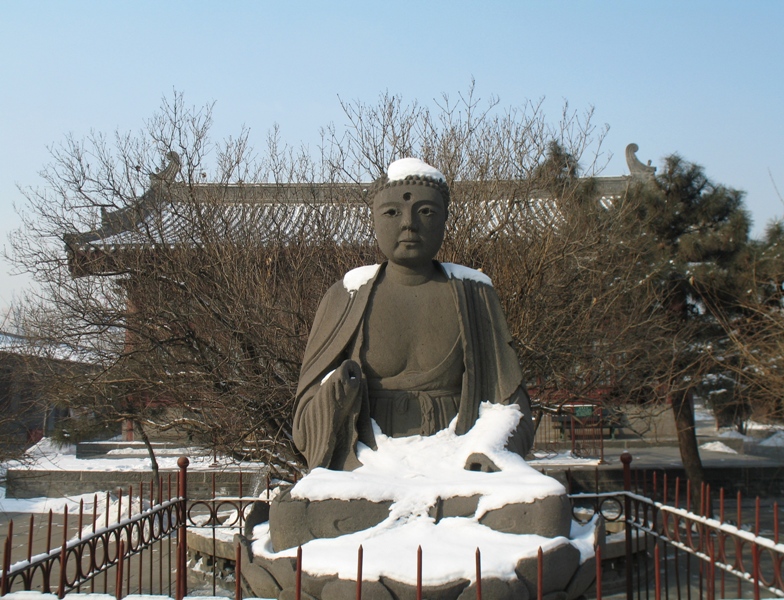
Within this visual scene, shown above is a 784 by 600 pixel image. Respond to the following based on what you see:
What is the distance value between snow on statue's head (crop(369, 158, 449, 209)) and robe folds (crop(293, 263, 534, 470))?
0.45m

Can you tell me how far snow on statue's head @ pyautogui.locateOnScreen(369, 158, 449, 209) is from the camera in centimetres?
363

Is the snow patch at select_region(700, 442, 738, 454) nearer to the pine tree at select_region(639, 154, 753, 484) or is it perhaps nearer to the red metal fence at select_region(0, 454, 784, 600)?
the pine tree at select_region(639, 154, 753, 484)

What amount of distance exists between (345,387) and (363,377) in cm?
17

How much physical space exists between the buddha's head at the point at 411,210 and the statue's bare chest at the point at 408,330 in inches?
8.3

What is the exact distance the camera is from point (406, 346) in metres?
3.62

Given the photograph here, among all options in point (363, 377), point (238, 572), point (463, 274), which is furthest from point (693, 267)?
point (238, 572)

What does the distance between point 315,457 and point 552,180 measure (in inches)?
240

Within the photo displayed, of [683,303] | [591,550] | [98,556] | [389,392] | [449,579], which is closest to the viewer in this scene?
[449,579]

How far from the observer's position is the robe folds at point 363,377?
333cm

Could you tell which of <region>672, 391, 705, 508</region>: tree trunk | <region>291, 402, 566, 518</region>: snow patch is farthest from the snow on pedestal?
<region>672, 391, 705, 508</region>: tree trunk

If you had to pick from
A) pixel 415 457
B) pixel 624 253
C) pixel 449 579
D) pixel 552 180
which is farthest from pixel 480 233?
pixel 449 579

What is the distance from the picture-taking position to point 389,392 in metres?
3.53

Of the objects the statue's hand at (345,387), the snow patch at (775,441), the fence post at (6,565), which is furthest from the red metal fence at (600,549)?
the snow patch at (775,441)

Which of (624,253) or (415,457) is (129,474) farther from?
(415,457)
